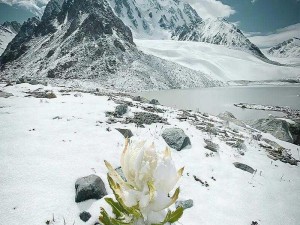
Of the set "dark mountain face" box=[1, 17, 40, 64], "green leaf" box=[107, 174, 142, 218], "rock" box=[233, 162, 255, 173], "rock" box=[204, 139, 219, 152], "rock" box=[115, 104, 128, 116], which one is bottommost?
"dark mountain face" box=[1, 17, 40, 64]

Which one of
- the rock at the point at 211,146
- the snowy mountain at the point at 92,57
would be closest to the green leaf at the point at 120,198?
→ the rock at the point at 211,146

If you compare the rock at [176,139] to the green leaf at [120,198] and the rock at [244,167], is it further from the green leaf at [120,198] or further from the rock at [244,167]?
the green leaf at [120,198]

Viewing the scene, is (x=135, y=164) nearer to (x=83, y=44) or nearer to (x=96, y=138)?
(x=96, y=138)

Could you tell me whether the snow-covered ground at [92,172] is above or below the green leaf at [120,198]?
below

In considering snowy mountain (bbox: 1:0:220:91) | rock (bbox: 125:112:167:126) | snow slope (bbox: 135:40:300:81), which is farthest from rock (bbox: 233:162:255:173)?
snow slope (bbox: 135:40:300:81)

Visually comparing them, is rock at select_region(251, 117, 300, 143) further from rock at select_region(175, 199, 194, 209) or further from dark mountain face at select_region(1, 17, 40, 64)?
dark mountain face at select_region(1, 17, 40, 64)

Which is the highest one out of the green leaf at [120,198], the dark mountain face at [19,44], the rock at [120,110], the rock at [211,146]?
the green leaf at [120,198]

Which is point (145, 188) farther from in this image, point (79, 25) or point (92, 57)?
point (79, 25)
